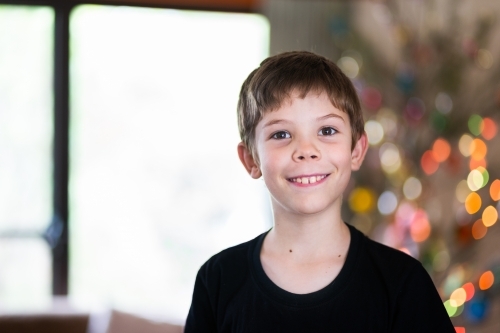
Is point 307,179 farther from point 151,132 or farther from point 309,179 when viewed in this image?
point 151,132

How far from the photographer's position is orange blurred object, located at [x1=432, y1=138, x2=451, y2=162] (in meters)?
3.44

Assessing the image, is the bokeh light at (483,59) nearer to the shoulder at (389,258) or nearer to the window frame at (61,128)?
the window frame at (61,128)

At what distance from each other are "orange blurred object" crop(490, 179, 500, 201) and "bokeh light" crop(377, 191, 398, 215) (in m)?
0.56

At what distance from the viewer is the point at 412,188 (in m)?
3.55

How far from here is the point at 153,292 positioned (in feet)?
14.3

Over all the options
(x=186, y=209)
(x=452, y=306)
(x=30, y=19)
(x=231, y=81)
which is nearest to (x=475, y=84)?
(x=452, y=306)

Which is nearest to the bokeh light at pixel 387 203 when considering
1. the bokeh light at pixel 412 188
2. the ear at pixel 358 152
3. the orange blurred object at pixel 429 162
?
the bokeh light at pixel 412 188

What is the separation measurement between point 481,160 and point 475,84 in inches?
20.7

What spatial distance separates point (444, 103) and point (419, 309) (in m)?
2.41

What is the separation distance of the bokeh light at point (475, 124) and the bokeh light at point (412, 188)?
38 cm

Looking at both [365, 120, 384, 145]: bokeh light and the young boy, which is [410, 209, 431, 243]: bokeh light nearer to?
[365, 120, 384, 145]: bokeh light

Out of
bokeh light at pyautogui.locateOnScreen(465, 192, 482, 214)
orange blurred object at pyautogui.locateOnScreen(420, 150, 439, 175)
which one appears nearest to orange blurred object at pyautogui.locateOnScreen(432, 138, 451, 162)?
orange blurred object at pyautogui.locateOnScreen(420, 150, 439, 175)

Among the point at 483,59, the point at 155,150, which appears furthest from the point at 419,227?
the point at 155,150

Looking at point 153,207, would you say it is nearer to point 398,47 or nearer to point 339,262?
point 398,47
